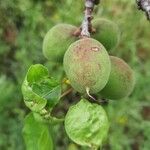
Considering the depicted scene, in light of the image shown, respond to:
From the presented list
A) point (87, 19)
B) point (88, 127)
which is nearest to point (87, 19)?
point (87, 19)

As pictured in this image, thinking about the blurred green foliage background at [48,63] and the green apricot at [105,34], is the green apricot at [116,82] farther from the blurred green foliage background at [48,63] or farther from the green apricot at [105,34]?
the blurred green foliage background at [48,63]

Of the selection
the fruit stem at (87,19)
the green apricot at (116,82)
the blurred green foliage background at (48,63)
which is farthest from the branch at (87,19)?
the blurred green foliage background at (48,63)

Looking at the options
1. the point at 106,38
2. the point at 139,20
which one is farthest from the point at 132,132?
the point at 106,38

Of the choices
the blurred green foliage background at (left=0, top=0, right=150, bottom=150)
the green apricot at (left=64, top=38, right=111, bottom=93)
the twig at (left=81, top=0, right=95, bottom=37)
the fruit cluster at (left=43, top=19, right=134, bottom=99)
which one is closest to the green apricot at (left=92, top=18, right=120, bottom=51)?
the fruit cluster at (left=43, top=19, right=134, bottom=99)

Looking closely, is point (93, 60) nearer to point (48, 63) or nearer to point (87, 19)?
point (87, 19)

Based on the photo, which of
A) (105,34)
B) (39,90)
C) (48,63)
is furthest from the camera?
(48,63)

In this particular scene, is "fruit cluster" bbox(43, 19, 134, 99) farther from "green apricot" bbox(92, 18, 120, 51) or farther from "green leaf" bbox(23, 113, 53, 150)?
"green leaf" bbox(23, 113, 53, 150)
